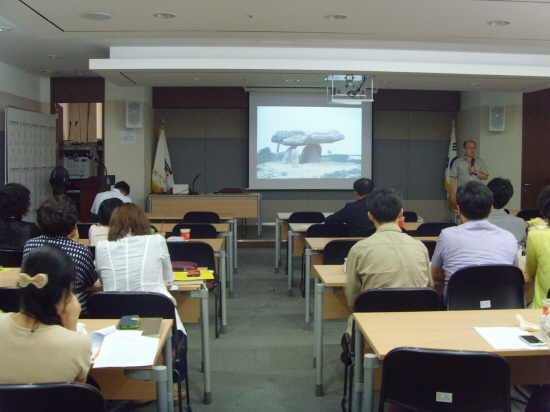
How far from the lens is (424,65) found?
662cm

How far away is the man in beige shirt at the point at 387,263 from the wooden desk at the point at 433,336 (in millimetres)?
313

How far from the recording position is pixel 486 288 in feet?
8.92

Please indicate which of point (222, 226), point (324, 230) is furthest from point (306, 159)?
point (324, 230)

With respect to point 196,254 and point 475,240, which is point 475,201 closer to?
point 475,240

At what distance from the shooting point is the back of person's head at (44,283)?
1563 mm

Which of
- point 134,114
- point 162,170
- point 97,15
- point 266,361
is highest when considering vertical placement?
point 97,15

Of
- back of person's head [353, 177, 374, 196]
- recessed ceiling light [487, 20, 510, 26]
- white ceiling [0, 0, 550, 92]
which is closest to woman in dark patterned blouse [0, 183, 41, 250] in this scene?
white ceiling [0, 0, 550, 92]

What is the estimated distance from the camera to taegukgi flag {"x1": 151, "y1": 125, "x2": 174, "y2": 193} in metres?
8.98

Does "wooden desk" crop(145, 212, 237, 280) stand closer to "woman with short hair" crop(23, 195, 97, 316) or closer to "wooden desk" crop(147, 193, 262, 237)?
"wooden desk" crop(147, 193, 262, 237)

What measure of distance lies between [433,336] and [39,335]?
1409 millimetres

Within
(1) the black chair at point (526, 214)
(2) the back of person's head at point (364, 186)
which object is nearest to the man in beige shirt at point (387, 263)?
(2) the back of person's head at point (364, 186)

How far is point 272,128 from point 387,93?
222 centimetres

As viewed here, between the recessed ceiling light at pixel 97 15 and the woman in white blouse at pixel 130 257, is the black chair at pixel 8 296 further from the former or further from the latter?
the recessed ceiling light at pixel 97 15

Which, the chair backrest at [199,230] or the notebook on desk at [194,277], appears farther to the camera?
the chair backrest at [199,230]
